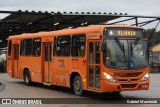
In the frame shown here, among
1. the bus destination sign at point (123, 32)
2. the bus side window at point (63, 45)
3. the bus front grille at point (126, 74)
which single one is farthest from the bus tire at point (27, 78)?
the bus front grille at point (126, 74)

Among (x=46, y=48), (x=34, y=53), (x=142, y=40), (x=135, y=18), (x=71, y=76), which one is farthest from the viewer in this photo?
(x=135, y=18)

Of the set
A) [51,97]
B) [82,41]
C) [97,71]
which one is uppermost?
[82,41]

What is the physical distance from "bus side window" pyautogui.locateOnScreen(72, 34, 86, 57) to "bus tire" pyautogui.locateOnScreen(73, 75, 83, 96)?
0.93 metres

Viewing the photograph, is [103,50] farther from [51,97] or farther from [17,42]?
[17,42]

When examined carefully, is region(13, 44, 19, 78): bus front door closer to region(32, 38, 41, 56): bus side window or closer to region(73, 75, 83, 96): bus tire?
region(32, 38, 41, 56): bus side window

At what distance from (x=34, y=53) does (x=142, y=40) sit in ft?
23.0

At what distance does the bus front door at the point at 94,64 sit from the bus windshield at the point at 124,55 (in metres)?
0.50

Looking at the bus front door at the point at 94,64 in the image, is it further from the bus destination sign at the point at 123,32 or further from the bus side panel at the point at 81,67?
the bus destination sign at the point at 123,32

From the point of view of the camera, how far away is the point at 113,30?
1499 centimetres

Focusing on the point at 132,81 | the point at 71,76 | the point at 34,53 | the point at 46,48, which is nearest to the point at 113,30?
the point at 132,81

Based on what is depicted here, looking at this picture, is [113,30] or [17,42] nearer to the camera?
[113,30]

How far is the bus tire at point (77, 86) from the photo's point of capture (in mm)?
16139

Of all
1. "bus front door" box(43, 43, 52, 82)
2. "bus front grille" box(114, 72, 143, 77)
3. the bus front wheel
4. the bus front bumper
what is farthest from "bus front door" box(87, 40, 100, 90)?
the bus front wheel

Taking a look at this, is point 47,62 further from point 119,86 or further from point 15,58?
point 119,86
